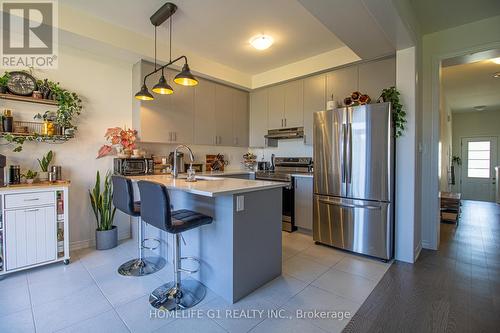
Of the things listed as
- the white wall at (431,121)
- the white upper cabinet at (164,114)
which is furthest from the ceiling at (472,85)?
the white upper cabinet at (164,114)

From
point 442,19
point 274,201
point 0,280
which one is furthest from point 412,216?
point 0,280

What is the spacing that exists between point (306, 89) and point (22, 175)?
3.96 meters

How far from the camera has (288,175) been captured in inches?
155

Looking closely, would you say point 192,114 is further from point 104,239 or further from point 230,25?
point 104,239

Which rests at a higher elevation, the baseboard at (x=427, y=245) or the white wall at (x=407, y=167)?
the white wall at (x=407, y=167)

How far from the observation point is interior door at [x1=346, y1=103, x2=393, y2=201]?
9.04 ft

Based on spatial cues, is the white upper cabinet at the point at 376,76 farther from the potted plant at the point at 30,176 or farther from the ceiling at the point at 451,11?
the potted plant at the point at 30,176

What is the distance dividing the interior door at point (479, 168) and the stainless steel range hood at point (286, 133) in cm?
721

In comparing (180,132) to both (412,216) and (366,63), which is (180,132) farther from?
(412,216)

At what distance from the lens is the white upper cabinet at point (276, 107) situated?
4.41 meters

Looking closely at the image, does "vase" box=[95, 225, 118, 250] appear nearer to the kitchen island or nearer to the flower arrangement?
the flower arrangement

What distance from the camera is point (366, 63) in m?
3.39


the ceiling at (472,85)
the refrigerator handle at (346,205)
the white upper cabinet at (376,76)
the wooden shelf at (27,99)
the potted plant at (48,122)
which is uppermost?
the ceiling at (472,85)

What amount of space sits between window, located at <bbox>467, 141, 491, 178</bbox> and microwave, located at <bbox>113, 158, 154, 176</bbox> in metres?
9.61
